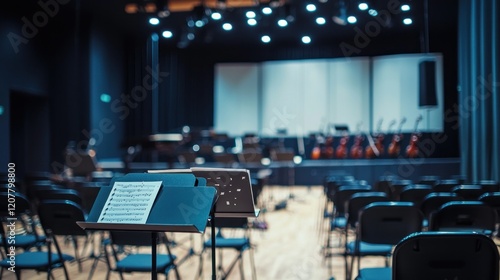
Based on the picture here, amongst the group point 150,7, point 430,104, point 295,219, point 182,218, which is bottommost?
point 295,219

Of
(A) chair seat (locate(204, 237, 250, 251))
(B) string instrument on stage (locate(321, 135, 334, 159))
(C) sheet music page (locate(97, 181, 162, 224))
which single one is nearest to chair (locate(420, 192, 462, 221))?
(A) chair seat (locate(204, 237, 250, 251))

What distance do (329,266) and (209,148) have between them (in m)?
5.76

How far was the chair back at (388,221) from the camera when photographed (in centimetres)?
320

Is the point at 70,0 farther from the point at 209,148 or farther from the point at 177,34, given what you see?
the point at 209,148

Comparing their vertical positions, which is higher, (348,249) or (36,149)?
(36,149)

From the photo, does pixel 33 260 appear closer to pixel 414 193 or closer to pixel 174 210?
pixel 174 210

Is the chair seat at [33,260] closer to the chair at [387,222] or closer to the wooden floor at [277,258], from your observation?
the wooden floor at [277,258]

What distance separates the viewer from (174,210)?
219 centimetres

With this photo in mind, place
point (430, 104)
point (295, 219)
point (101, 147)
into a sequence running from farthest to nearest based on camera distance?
Answer: point (101, 147)
point (430, 104)
point (295, 219)

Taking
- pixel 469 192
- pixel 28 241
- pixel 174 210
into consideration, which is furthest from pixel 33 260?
pixel 469 192

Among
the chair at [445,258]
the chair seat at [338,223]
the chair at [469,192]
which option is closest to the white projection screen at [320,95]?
the chair seat at [338,223]

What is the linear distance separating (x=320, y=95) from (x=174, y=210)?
13.3m

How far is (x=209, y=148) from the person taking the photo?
10180 millimetres

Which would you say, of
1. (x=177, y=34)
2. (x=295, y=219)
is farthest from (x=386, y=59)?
(x=295, y=219)
